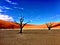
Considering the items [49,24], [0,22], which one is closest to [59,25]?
[49,24]

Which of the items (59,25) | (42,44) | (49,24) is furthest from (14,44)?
(59,25)

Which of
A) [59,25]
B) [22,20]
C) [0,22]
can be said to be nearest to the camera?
[22,20]

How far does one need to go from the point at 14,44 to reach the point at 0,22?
20921 mm

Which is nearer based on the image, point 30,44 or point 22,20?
point 30,44

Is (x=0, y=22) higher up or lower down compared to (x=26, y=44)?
higher up

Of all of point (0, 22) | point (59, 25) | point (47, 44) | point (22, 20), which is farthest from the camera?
point (59, 25)

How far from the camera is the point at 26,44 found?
1025cm

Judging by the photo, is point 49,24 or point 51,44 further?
point 49,24

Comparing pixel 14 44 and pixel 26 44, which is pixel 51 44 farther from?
pixel 14 44

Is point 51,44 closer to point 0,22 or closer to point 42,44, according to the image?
point 42,44

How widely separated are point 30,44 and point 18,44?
0.64 metres

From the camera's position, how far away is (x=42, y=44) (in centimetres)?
1025

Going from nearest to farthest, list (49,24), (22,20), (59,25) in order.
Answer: (22,20) → (49,24) → (59,25)

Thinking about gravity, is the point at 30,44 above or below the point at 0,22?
below
